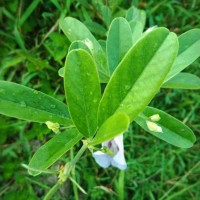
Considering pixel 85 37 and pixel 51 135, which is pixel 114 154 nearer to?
pixel 85 37

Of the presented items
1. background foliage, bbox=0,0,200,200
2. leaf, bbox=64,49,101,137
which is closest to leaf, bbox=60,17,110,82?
leaf, bbox=64,49,101,137

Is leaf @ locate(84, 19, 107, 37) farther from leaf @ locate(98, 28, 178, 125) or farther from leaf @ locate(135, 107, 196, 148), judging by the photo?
leaf @ locate(98, 28, 178, 125)

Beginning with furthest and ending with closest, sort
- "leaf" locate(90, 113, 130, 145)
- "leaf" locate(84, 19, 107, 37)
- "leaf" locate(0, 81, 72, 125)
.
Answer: "leaf" locate(84, 19, 107, 37) < "leaf" locate(0, 81, 72, 125) < "leaf" locate(90, 113, 130, 145)

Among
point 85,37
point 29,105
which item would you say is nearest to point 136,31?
point 85,37

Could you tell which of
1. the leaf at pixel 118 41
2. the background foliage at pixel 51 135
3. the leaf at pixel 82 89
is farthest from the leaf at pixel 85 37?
the background foliage at pixel 51 135

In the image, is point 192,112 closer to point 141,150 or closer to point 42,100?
point 141,150

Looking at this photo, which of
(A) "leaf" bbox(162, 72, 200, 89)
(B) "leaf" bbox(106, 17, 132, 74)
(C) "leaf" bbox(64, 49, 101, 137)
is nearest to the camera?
(C) "leaf" bbox(64, 49, 101, 137)
